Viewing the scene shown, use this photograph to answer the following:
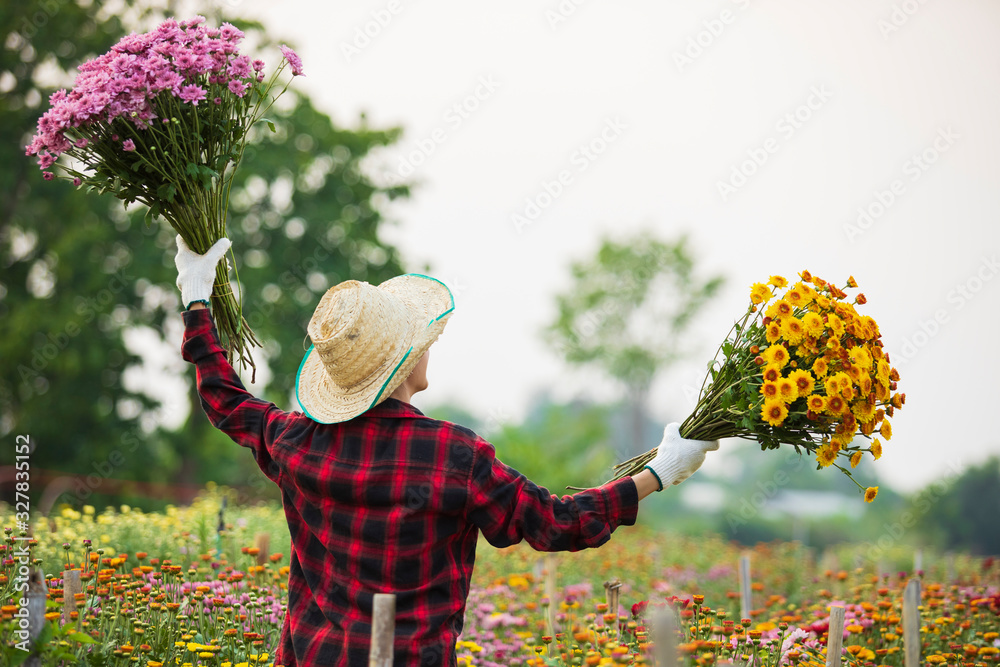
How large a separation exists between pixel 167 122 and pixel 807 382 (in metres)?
2.27

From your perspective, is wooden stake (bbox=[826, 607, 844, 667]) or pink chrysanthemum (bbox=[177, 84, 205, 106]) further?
wooden stake (bbox=[826, 607, 844, 667])

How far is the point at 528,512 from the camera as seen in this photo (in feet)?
6.89

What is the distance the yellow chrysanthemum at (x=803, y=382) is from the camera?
2338 millimetres

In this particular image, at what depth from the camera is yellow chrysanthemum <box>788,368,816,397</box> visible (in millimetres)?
2338

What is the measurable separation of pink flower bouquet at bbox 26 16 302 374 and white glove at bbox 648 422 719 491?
5.43ft

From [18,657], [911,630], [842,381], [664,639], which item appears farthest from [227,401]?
[911,630]

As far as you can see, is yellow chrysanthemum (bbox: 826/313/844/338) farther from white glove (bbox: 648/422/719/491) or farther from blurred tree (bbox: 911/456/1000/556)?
blurred tree (bbox: 911/456/1000/556)

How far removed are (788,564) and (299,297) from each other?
9.62 metres

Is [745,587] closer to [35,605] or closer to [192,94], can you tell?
[35,605]

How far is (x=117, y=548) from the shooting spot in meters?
4.67

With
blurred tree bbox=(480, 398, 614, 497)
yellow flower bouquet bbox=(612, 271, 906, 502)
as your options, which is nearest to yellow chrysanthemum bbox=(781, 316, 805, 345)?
yellow flower bouquet bbox=(612, 271, 906, 502)

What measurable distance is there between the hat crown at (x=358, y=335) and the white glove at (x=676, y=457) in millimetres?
865

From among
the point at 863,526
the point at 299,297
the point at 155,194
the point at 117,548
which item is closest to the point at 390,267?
the point at 299,297

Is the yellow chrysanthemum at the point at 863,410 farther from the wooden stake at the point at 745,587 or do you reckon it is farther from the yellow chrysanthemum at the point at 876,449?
the wooden stake at the point at 745,587
